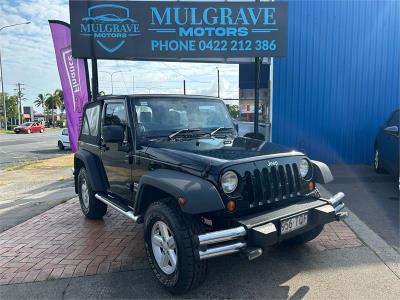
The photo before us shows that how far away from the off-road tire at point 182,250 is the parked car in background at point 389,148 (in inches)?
183

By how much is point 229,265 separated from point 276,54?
4.81m

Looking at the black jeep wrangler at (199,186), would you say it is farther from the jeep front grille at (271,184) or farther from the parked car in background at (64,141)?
the parked car in background at (64,141)

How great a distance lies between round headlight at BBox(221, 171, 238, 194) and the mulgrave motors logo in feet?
16.2

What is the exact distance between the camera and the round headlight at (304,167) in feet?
12.7

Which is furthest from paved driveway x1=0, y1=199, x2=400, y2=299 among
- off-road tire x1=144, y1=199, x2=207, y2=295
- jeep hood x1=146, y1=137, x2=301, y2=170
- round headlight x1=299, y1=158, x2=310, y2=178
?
jeep hood x1=146, y1=137, x2=301, y2=170

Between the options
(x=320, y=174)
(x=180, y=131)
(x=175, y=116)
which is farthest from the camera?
(x=175, y=116)

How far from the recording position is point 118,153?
468cm

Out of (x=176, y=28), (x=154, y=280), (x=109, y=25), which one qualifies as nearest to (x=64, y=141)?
(x=109, y=25)

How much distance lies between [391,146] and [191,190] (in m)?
5.38

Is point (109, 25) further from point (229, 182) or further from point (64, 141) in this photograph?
point (64, 141)

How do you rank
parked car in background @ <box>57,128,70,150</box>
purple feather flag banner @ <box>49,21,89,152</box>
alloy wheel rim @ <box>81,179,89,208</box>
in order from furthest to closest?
1. parked car in background @ <box>57,128,70,150</box>
2. purple feather flag banner @ <box>49,21,89,152</box>
3. alloy wheel rim @ <box>81,179,89,208</box>

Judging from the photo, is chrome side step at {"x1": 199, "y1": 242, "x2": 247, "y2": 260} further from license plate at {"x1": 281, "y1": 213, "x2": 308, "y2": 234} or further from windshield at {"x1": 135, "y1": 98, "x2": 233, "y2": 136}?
windshield at {"x1": 135, "y1": 98, "x2": 233, "y2": 136}

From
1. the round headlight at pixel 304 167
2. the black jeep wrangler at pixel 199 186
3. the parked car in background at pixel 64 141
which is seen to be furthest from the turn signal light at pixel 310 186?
the parked car in background at pixel 64 141

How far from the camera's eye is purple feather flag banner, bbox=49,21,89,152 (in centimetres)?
838
